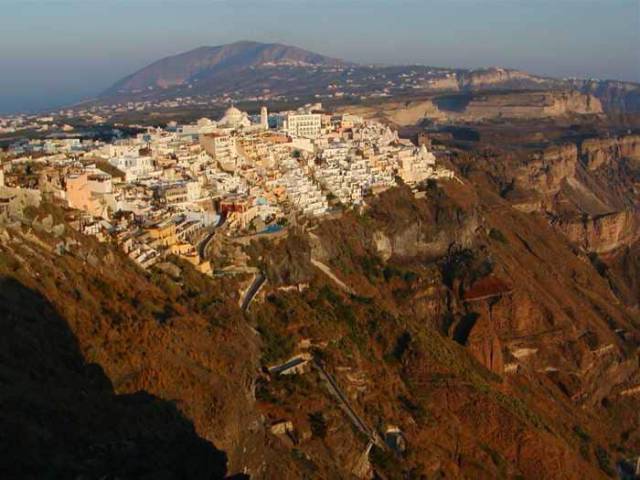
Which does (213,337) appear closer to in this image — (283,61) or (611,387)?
(611,387)

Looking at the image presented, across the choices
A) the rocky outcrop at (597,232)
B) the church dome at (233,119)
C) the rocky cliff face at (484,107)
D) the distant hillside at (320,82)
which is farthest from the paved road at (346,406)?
the distant hillside at (320,82)

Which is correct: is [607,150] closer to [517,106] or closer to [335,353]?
[517,106]

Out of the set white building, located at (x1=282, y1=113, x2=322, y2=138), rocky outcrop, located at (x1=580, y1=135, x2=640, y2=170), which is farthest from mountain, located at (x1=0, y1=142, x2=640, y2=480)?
rocky outcrop, located at (x1=580, y1=135, x2=640, y2=170)

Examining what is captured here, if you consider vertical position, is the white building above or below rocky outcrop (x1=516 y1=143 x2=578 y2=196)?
above

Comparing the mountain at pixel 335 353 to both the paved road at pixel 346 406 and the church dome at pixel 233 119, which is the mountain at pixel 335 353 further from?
the church dome at pixel 233 119

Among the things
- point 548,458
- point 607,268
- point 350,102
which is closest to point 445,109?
point 350,102

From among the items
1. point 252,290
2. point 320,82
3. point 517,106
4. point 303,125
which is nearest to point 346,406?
point 252,290

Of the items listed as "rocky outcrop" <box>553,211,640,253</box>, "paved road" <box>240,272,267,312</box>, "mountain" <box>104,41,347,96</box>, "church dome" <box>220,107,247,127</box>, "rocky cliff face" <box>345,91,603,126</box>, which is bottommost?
"mountain" <box>104,41,347,96</box>

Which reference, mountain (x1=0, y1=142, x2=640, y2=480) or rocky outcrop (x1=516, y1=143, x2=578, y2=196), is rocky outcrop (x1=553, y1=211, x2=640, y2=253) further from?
mountain (x1=0, y1=142, x2=640, y2=480)
